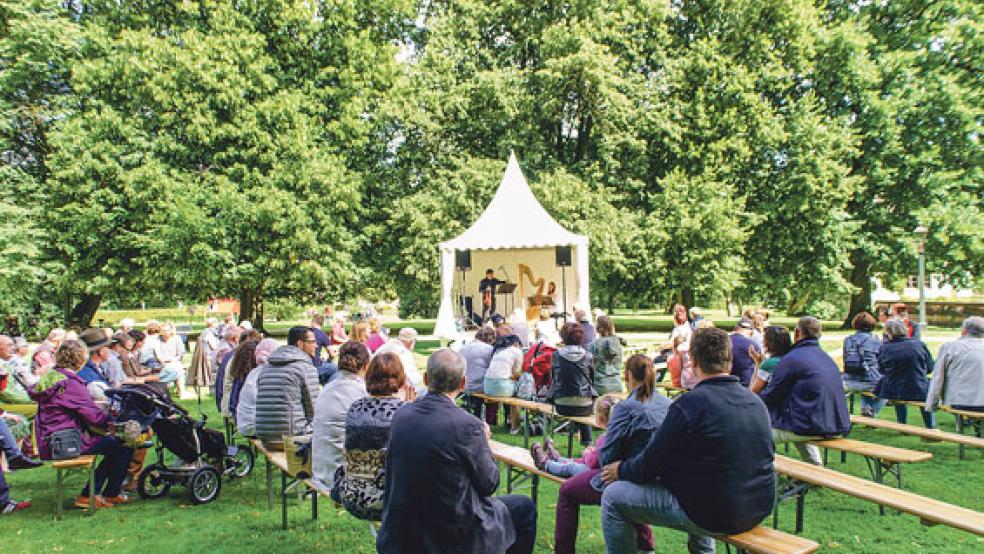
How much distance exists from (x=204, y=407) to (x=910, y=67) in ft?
77.9

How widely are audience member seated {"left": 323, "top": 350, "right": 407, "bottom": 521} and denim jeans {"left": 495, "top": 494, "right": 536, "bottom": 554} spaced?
70cm

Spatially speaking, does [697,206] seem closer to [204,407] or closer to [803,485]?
[204,407]

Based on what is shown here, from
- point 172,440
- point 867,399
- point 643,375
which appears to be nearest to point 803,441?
point 643,375

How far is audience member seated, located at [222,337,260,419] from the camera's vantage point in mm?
6543

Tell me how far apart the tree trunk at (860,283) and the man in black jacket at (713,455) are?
2298 cm

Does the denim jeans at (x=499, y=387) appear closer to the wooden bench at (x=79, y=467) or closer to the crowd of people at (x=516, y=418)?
the crowd of people at (x=516, y=418)

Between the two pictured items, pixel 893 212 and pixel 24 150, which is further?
pixel 893 212

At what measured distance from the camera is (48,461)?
221 inches

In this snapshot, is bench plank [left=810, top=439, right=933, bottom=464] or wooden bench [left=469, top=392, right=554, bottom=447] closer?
bench plank [left=810, top=439, right=933, bottom=464]

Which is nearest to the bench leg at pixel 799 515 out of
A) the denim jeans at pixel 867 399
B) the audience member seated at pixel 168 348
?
the denim jeans at pixel 867 399

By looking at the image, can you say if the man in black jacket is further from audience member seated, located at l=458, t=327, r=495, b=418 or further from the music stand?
the music stand

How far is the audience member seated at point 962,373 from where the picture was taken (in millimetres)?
6758

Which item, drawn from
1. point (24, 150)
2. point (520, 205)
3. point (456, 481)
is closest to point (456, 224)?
point (520, 205)

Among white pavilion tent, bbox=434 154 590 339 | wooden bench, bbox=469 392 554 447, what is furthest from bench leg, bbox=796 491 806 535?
white pavilion tent, bbox=434 154 590 339
